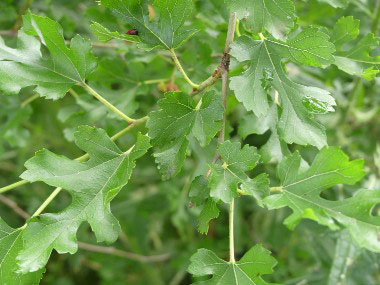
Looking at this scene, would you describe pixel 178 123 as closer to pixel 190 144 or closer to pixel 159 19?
pixel 159 19

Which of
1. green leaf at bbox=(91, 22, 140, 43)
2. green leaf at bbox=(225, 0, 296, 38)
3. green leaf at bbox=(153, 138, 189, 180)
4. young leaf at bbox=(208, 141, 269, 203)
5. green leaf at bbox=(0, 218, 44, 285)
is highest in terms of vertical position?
green leaf at bbox=(225, 0, 296, 38)

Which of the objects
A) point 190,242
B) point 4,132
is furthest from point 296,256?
point 4,132

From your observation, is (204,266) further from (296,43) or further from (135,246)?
(135,246)

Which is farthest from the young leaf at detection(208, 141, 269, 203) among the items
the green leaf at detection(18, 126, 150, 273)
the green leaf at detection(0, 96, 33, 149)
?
the green leaf at detection(0, 96, 33, 149)

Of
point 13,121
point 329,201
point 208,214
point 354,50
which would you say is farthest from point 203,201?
point 13,121

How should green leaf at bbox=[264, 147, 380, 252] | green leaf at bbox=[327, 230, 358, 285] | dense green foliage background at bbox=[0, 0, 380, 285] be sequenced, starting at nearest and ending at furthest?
green leaf at bbox=[264, 147, 380, 252], dense green foliage background at bbox=[0, 0, 380, 285], green leaf at bbox=[327, 230, 358, 285]

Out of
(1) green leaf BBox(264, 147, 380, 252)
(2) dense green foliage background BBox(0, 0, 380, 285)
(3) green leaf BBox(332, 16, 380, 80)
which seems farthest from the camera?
(2) dense green foliage background BBox(0, 0, 380, 285)

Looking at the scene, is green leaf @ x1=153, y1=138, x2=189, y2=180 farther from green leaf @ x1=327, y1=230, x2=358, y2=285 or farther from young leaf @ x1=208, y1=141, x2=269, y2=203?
green leaf @ x1=327, y1=230, x2=358, y2=285

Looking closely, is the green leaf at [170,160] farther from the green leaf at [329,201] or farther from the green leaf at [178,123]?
the green leaf at [329,201]
